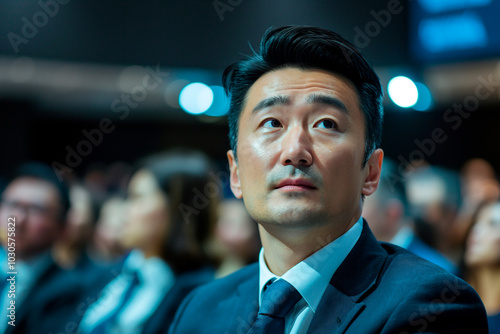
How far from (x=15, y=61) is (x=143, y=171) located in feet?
8.91

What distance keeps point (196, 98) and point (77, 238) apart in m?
2.16

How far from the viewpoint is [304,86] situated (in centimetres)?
124

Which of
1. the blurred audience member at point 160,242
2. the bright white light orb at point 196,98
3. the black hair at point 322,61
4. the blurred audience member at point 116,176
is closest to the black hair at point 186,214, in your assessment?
the blurred audience member at point 160,242

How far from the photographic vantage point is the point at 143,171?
2.73 metres

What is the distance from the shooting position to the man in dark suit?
1.08 metres

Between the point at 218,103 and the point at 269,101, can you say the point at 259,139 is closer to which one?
the point at 269,101

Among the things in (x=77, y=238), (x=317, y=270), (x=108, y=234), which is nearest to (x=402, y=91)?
(x=108, y=234)

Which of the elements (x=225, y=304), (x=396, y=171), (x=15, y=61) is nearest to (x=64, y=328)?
(x=225, y=304)

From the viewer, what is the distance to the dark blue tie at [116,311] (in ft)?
8.35

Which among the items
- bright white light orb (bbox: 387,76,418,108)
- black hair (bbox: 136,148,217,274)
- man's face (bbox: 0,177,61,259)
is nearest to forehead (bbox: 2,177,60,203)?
man's face (bbox: 0,177,61,259)

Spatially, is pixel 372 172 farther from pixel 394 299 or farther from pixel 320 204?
pixel 394 299

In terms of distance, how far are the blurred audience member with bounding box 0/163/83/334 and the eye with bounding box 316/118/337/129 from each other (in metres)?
1.77

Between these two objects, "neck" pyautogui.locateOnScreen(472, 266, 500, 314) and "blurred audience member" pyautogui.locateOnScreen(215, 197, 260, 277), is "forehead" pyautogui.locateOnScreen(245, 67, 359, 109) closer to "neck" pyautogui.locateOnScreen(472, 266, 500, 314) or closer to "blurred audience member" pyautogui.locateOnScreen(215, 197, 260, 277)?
"neck" pyautogui.locateOnScreen(472, 266, 500, 314)

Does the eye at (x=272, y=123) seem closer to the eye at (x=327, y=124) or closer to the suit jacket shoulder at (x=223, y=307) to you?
the eye at (x=327, y=124)
